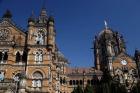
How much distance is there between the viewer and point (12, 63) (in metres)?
46.4

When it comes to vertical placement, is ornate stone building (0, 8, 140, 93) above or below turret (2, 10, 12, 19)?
below

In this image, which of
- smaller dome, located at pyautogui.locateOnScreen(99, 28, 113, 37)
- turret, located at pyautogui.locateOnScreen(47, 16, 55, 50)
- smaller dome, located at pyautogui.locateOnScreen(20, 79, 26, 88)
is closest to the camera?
smaller dome, located at pyautogui.locateOnScreen(20, 79, 26, 88)

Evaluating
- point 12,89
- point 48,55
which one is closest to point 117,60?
point 48,55

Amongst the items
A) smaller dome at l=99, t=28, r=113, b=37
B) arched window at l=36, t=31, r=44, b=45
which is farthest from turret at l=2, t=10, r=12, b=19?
smaller dome at l=99, t=28, r=113, b=37

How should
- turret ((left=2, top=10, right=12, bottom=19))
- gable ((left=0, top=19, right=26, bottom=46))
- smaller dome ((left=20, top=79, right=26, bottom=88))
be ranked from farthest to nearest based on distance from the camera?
turret ((left=2, top=10, right=12, bottom=19)) < gable ((left=0, top=19, right=26, bottom=46)) < smaller dome ((left=20, top=79, right=26, bottom=88))

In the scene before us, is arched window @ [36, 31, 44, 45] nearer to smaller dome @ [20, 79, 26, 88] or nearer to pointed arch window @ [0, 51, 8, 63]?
pointed arch window @ [0, 51, 8, 63]

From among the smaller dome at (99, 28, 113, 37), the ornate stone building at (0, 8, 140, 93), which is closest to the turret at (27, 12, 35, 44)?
the ornate stone building at (0, 8, 140, 93)

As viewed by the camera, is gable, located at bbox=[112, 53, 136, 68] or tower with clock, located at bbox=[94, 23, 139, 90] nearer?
tower with clock, located at bbox=[94, 23, 139, 90]

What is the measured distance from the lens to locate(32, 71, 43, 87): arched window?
44594 mm

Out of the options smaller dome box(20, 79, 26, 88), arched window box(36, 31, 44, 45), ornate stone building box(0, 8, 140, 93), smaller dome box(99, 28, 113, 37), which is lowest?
smaller dome box(20, 79, 26, 88)

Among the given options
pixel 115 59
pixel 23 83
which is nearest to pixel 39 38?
pixel 23 83

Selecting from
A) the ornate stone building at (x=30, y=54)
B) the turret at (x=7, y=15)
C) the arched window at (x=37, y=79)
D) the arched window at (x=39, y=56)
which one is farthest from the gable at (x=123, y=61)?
the turret at (x=7, y=15)

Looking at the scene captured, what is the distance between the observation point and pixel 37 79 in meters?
45.1

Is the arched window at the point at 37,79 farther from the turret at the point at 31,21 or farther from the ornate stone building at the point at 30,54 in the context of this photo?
the turret at the point at 31,21
